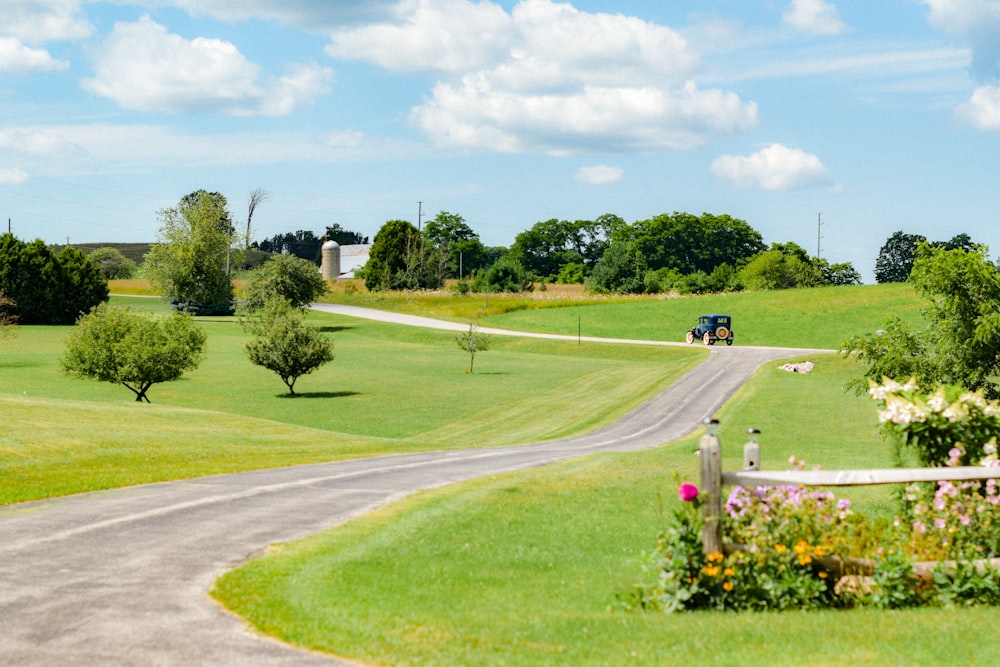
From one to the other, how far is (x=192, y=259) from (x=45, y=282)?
1603 centimetres

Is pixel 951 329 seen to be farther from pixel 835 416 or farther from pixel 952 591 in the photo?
pixel 952 591

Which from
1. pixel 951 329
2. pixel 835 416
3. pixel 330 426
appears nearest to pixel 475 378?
pixel 330 426

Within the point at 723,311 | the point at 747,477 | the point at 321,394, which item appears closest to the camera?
the point at 747,477

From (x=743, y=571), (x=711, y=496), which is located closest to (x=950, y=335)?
(x=743, y=571)

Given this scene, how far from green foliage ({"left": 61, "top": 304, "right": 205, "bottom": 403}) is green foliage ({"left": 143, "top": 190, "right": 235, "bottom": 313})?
59.3 meters

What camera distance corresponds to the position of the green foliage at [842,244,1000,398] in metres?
28.0

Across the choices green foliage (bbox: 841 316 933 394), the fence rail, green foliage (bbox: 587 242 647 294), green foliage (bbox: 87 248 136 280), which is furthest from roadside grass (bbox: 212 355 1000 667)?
green foliage (bbox: 87 248 136 280)

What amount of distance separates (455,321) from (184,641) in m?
99.9

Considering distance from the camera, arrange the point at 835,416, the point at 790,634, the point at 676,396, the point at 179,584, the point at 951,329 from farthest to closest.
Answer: the point at 676,396 < the point at 835,416 < the point at 951,329 < the point at 179,584 < the point at 790,634

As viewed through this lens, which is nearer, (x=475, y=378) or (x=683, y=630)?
(x=683, y=630)

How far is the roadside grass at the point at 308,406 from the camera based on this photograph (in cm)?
2631

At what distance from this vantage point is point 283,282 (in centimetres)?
10238

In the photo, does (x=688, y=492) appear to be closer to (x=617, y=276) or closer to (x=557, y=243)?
(x=617, y=276)

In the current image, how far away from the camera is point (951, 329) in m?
28.8
